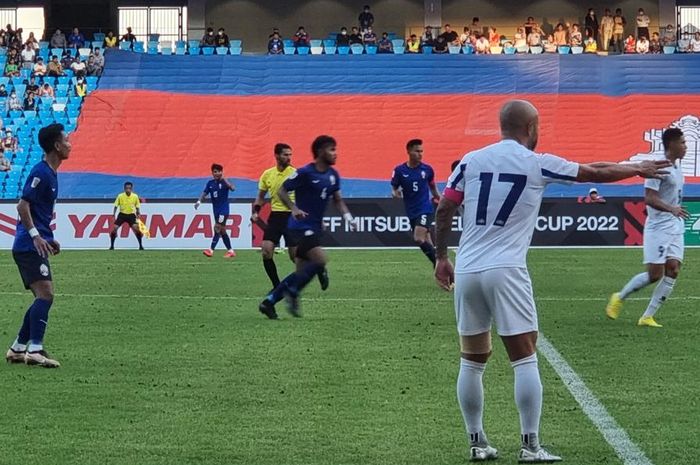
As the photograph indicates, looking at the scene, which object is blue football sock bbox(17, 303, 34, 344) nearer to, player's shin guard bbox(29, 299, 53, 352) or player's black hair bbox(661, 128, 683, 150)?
player's shin guard bbox(29, 299, 53, 352)

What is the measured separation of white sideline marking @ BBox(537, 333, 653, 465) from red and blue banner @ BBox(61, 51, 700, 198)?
2984 centimetres

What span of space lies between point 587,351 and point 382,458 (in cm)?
487

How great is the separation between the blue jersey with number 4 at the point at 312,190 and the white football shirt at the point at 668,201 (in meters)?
3.58

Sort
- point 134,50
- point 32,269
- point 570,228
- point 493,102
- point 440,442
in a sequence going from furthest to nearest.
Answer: point 134,50
point 493,102
point 570,228
point 32,269
point 440,442

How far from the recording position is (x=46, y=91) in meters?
44.2

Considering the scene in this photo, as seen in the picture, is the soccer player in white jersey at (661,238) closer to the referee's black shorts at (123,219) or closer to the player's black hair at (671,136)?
the player's black hair at (671,136)

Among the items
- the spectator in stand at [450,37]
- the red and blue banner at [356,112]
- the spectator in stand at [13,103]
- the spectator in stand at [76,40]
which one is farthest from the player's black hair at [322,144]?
the spectator in stand at [76,40]

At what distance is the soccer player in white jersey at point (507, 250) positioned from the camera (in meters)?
6.75

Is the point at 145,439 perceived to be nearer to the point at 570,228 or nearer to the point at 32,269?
the point at 32,269

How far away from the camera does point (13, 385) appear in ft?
31.7

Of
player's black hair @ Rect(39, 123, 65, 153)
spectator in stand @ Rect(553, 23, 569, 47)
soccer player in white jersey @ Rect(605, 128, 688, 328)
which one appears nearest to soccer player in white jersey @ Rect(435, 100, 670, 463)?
player's black hair @ Rect(39, 123, 65, 153)

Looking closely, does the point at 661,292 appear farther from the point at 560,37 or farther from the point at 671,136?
the point at 560,37

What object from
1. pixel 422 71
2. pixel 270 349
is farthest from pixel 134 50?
pixel 270 349

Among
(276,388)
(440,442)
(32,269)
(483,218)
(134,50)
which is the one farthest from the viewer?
(134,50)
